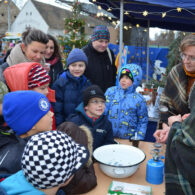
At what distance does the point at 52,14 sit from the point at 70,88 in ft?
117

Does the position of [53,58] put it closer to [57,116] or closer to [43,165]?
[57,116]

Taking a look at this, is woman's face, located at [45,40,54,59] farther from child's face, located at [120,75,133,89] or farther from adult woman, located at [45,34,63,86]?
child's face, located at [120,75,133,89]

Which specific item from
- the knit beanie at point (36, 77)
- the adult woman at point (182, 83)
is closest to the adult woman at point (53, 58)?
the knit beanie at point (36, 77)

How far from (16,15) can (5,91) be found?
40557 millimetres

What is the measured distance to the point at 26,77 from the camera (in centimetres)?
157

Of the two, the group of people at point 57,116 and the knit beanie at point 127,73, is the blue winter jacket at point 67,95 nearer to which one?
the group of people at point 57,116

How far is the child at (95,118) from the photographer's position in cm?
181

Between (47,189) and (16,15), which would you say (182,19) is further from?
(16,15)

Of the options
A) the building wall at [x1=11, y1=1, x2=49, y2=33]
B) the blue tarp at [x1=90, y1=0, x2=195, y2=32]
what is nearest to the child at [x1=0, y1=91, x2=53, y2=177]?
the blue tarp at [x1=90, y1=0, x2=195, y2=32]

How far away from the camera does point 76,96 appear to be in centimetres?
241

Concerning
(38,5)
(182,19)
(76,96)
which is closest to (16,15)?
(38,5)

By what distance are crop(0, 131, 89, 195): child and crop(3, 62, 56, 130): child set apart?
742 millimetres

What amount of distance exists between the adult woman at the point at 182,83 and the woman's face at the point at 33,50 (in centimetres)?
134

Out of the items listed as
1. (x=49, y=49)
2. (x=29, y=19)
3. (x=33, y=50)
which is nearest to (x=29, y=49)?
(x=33, y=50)
